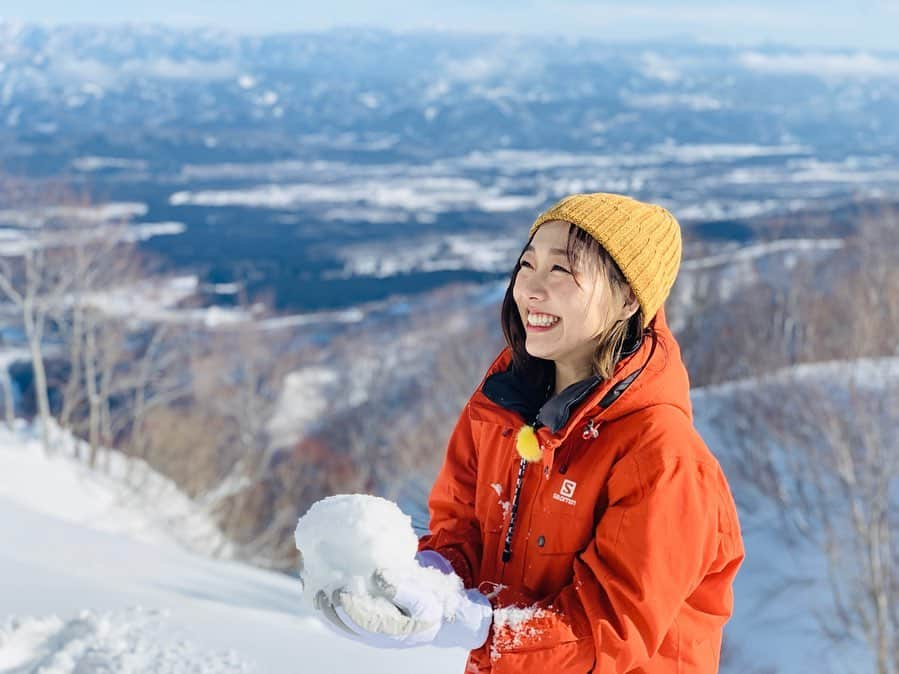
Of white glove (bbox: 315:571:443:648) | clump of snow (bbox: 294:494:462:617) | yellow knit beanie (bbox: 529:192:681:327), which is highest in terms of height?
yellow knit beanie (bbox: 529:192:681:327)

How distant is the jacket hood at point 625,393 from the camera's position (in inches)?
69.7

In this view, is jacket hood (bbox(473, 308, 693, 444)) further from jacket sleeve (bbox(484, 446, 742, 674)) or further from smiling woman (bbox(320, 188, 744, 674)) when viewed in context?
jacket sleeve (bbox(484, 446, 742, 674))

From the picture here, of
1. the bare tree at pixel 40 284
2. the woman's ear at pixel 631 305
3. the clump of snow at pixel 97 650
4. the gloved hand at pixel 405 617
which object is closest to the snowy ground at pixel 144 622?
the clump of snow at pixel 97 650

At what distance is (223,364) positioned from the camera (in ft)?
88.2

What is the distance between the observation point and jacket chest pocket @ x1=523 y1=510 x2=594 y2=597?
1.81m

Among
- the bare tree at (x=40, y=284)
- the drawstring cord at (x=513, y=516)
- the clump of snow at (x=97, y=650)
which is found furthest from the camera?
the bare tree at (x=40, y=284)

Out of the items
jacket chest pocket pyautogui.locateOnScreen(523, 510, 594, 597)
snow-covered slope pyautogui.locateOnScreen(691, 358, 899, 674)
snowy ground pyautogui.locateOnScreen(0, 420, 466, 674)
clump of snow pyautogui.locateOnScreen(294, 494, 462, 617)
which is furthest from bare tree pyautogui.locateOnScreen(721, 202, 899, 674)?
clump of snow pyautogui.locateOnScreen(294, 494, 462, 617)

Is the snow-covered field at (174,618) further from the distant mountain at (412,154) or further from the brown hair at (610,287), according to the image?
the distant mountain at (412,154)

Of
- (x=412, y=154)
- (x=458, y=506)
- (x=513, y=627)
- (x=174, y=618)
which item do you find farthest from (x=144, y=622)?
(x=412, y=154)

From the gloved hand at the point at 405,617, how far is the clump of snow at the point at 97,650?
1954 mm

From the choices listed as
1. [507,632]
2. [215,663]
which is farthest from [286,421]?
[507,632]

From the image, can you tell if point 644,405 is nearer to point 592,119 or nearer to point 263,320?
point 263,320

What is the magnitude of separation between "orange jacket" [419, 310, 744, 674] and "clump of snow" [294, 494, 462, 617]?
0.61ft

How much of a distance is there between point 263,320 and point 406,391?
21.1 metres
